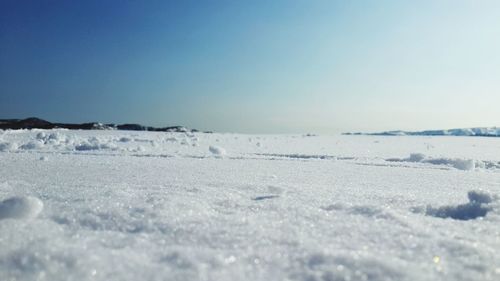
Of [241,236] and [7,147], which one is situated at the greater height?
[7,147]

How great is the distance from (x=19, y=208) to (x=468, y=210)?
5.89 feet

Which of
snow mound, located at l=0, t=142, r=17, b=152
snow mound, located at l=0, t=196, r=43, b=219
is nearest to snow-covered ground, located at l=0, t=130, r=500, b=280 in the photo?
snow mound, located at l=0, t=196, r=43, b=219

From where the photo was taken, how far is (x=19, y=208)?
1488 millimetres

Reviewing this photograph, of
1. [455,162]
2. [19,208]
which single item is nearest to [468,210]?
[19,208]

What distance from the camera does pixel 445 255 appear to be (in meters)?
1.14

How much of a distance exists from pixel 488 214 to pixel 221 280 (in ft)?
4.03

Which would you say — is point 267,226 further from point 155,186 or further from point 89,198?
point 155,186

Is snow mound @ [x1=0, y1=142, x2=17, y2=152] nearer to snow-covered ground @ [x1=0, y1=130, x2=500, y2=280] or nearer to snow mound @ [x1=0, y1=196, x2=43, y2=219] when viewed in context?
snow-covered ground @ [x1=0, y1=130, x2=500, y2=280]

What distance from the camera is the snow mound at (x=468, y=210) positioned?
5.58 ft

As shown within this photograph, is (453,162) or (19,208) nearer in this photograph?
(19,208)

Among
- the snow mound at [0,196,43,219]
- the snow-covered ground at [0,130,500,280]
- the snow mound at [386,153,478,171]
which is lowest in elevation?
the snow-covered ground at [0,130,500,280]

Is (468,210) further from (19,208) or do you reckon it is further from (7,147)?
(7,147)

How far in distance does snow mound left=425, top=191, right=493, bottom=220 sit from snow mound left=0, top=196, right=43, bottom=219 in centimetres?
155

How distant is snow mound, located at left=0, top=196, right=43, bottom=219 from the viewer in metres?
1.47
